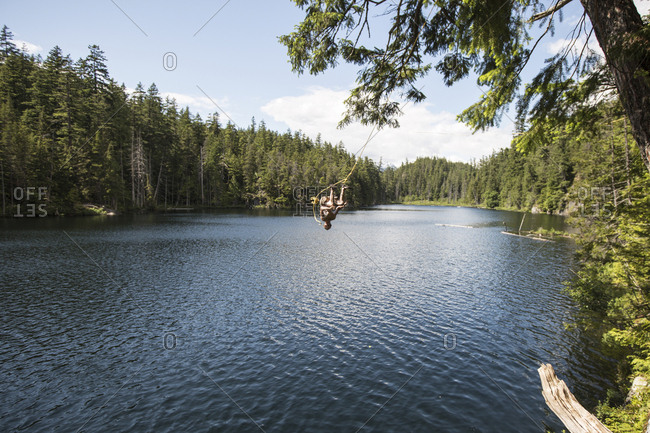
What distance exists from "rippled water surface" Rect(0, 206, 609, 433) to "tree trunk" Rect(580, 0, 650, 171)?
7966 mm

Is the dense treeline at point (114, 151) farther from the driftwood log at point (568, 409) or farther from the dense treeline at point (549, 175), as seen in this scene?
the driftwood log at point (568, 409)

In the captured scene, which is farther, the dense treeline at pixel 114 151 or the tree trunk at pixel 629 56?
the dense treeline at pixel 114 151

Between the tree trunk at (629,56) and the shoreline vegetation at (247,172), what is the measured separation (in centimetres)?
126

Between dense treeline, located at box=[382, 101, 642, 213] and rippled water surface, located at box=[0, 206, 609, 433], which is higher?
dense treeline, located at box=[382, 101, 642, 213]

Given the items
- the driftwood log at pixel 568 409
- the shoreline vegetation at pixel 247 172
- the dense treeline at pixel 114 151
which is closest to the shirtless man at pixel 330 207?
the shoreline vegetation at pixel 247 172

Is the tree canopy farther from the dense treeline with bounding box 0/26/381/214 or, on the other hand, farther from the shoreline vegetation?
the dense treeline with bounding box 0/26/381/214

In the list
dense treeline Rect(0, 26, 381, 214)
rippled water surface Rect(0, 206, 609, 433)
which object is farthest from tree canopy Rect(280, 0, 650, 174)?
dense treeline Rect(0, 26, 381, 214)

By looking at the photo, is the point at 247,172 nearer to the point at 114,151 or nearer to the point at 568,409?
the point at 114,151

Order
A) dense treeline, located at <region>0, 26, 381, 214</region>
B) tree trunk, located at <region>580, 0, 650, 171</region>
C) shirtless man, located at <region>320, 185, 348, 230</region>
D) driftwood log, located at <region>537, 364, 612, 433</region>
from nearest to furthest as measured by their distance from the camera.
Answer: tree trunk, located at <region>580, 0, 650, 171</region>, driftwood log, located at <region>537, 364, 612, 433</region>, shirtless man, located at <region>320, 185, 348, 230</region>, dense treeline, located at <region>0, 26, 381, 214</region>

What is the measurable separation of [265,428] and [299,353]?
3845 millimetres

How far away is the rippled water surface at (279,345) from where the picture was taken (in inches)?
352

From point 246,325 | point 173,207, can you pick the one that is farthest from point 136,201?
point 246,325

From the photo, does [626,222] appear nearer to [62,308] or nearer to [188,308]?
[188,308]

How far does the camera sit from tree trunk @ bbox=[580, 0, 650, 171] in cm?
369
